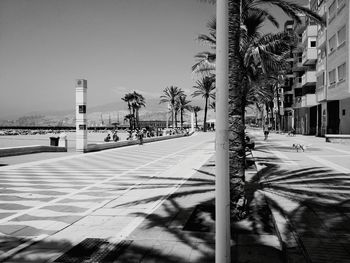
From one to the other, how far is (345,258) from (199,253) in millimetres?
1838

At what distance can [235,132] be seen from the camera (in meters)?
7.12

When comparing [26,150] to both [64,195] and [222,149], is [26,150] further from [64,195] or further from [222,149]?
[222,149]

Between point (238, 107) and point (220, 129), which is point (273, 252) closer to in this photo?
point (220, 129)

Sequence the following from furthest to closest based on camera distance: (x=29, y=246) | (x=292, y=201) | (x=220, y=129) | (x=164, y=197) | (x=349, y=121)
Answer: (x=349, y=121), (x=164, y=197), (x=292, y=201), (x=29, y=246), (x=220, y=129)

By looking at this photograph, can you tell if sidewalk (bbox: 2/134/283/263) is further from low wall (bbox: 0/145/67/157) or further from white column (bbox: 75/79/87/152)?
white column (bbox: 75/79/87/152)

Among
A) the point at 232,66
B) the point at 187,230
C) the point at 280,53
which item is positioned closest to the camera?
the point at 187,230

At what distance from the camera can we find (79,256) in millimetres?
5258

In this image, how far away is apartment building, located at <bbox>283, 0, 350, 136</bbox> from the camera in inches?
1228

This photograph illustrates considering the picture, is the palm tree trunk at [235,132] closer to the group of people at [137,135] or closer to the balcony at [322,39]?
the group of people at [137,135]

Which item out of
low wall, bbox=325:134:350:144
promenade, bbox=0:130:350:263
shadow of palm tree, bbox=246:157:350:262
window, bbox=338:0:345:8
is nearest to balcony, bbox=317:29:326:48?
window, bbox=338:0:345:8

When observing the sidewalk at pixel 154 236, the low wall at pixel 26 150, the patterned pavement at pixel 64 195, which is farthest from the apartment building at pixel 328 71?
the low wall at pixel 26 150

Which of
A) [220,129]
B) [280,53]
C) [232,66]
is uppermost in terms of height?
[280,53]

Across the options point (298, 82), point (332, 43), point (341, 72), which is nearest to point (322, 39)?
point (332, 43)

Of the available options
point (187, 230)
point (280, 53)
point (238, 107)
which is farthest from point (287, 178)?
point (280, 53)
